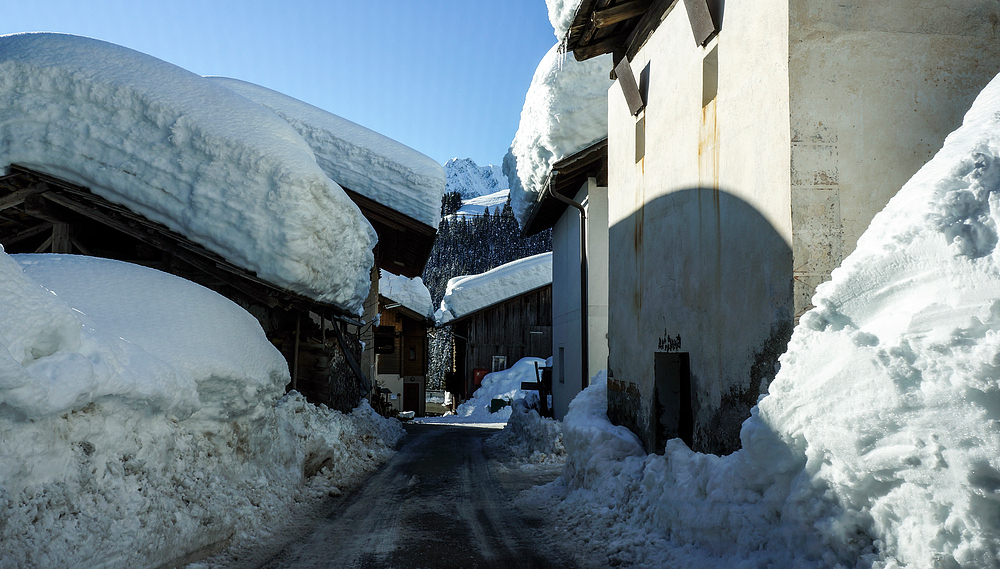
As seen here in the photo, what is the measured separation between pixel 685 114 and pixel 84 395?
5.88m

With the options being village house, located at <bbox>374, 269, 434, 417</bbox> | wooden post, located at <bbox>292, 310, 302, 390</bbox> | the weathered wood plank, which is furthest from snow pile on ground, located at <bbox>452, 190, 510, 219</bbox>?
the weathered wood plank

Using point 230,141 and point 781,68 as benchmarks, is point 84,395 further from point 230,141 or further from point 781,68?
point 230,141

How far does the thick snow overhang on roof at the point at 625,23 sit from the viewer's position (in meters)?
6.12

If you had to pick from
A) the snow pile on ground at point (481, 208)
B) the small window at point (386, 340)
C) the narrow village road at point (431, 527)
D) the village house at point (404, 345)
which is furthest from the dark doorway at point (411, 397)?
the snow pile on ground at point (481, 208)

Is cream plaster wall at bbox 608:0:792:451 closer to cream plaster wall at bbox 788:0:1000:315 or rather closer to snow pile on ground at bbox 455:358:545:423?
cream plaster wall at bbox 788:0:1000:315

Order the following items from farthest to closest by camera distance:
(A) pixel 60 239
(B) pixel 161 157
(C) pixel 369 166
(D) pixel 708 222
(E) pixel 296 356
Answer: (C) pixel 369 166, (E) pixel 296 356, (A) pixel 60 239, (B) pixel 161 157, (D) pixel 708 222

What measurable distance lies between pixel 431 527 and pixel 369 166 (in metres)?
9.87

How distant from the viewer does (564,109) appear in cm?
1266

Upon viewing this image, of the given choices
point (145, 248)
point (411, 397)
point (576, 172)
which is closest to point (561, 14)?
point (576, 172)

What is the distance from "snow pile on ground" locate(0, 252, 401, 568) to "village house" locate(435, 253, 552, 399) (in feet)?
66.5

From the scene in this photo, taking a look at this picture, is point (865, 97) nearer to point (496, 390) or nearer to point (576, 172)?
point (576, 172)

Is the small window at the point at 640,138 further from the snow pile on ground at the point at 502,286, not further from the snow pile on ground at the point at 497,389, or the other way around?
the snow pile on ground at the point at 502,286

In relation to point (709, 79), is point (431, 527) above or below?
below

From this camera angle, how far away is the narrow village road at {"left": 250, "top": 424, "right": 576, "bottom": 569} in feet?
17.0
